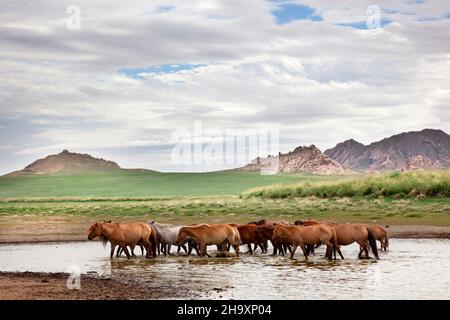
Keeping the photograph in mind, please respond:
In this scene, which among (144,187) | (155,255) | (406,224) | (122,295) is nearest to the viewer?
(122,295)

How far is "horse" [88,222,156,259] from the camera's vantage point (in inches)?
843

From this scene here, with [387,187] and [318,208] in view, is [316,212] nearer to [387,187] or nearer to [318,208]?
[318,208]

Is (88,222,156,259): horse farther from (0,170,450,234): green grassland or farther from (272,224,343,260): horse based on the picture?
(0,170,450,234): green grassland

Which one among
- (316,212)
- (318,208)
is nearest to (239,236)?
(316,212)

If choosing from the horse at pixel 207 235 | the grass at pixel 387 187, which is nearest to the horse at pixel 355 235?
the horse at pixel 207 235

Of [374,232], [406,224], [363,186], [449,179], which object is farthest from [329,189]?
[374,232]

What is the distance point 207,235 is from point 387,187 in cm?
2822

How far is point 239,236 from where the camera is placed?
2209 centimetres

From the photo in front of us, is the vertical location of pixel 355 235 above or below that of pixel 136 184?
below

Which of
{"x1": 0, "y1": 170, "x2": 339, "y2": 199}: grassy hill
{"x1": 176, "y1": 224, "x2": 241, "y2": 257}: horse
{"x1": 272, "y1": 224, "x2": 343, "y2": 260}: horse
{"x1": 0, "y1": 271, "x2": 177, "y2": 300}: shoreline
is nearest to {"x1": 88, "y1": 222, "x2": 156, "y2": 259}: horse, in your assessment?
{"x1": 176, "y1": 224, "x2": 241, "y2": 257}: horse

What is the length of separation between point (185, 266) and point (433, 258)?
7.30m

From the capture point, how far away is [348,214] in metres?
38.3

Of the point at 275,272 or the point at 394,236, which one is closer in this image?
the point at 275,272
